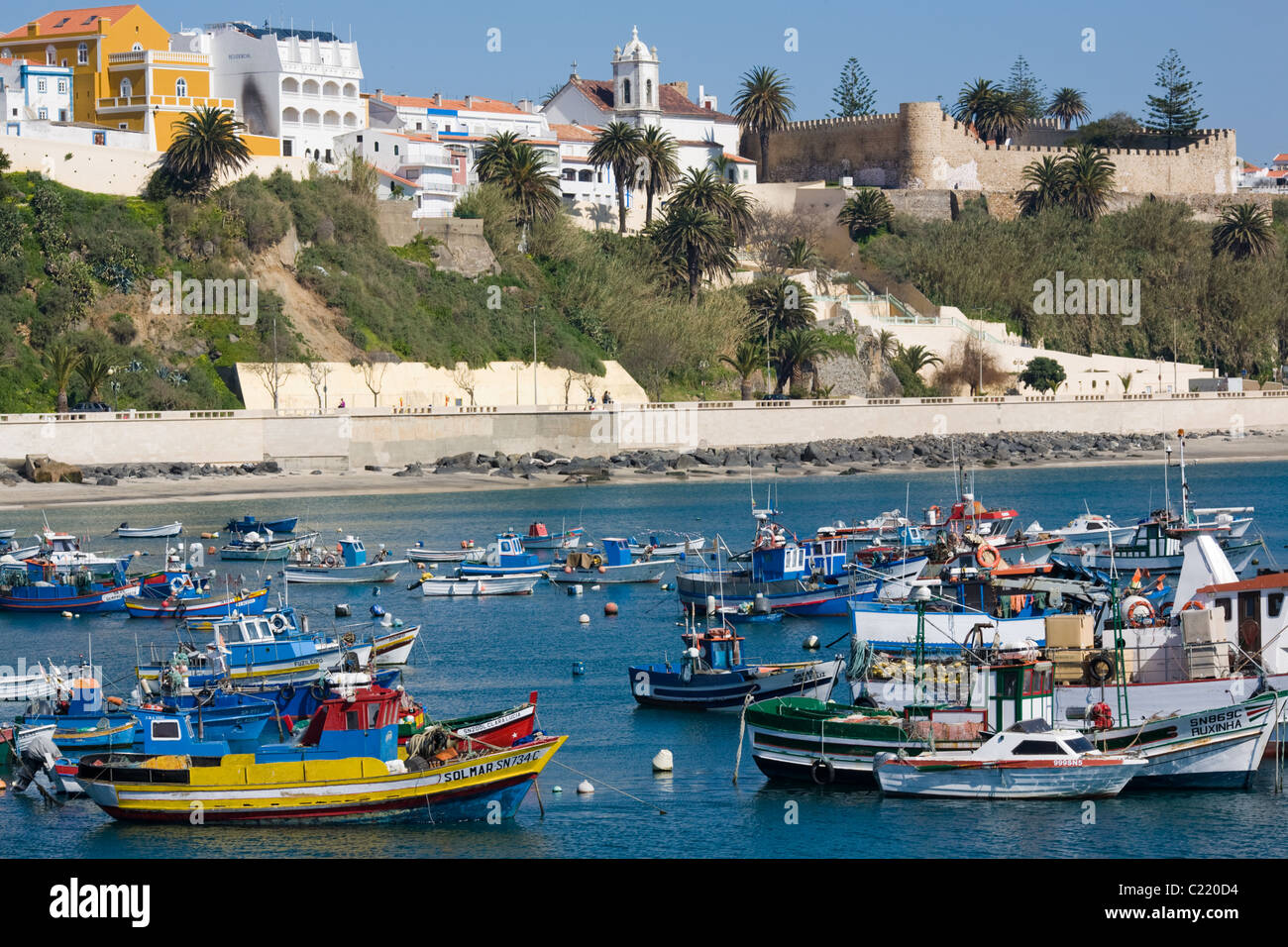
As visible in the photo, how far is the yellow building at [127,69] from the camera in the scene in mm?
80812

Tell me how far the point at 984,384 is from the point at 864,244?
14671 millimetres

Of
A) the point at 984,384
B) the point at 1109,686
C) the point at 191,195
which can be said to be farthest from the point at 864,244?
the point at 1109,686

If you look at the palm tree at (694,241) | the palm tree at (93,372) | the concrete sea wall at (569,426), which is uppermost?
the palm tree at (694,241)

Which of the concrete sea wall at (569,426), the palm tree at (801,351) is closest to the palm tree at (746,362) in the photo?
the palm tree at (801,351)

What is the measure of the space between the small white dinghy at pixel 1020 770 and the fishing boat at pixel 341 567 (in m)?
26.4

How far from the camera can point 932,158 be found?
10781cm

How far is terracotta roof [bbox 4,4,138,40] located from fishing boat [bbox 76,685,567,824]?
6928 cm

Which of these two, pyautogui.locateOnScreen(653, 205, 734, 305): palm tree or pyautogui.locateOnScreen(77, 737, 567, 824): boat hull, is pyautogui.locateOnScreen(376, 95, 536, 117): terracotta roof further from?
pyautogui.locateOnScreen(77, 737, 567, 824): boat hull

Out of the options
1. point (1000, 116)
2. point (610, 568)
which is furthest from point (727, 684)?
point (1000, 116)

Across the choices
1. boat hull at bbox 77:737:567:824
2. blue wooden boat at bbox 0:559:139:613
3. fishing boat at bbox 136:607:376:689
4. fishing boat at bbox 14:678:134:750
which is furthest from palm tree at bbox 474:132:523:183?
boat hull at bbox 77:737:567:824

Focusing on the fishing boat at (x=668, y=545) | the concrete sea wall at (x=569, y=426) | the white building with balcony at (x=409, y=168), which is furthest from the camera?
the white building with balcony at (x=409, y=168)

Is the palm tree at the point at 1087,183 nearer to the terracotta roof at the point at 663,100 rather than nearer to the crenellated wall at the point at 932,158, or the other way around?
the crenellated wall at the point at 932,158

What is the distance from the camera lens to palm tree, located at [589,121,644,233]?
300 feet

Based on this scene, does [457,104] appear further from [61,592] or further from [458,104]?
[61,592]
